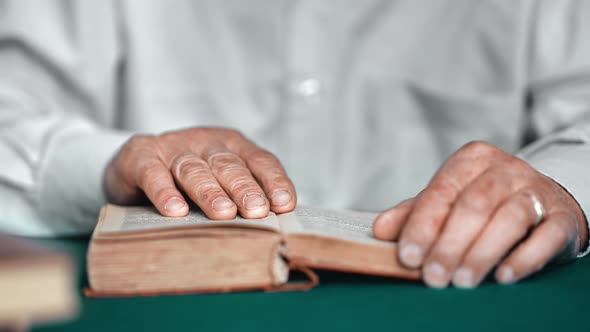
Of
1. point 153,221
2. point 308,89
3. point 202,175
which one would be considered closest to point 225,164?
point 202,175

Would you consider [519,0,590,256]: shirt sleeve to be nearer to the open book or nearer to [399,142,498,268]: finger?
[399,142,498,268]: finger

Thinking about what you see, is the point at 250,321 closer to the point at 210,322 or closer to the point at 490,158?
the point at 210,322

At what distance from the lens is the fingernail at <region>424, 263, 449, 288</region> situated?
84cm

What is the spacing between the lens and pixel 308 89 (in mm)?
1688

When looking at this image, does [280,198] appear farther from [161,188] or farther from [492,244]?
[492,244]

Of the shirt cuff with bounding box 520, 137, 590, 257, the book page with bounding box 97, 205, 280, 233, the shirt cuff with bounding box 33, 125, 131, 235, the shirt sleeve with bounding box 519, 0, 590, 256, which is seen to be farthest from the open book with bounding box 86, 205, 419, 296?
the shirt sleeve with bounding box 519, 0, 590, 256

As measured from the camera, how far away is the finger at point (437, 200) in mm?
841

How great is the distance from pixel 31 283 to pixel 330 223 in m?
0.46

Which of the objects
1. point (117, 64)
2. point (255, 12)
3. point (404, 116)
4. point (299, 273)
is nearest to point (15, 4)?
point (117, 64)

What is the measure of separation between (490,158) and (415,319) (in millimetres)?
286

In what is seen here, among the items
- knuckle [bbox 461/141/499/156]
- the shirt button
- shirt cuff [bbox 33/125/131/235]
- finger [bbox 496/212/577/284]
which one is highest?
knuckle [bbox 461/141/499/156]

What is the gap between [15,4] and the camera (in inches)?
65.2

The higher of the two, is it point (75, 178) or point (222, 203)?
point (222, 203)

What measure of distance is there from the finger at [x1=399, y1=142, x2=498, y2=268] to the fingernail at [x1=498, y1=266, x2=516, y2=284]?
88 mm
